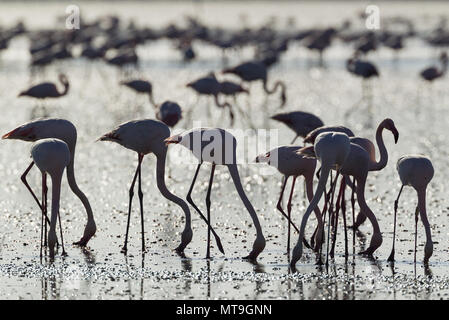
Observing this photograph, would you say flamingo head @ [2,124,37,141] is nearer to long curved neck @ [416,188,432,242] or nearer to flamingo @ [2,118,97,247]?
flamingo @ [2,118,97,247]

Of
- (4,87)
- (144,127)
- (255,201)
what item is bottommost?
(255,201)

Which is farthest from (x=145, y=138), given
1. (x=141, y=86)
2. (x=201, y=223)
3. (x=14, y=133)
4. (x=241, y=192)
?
(x=141, y=86)

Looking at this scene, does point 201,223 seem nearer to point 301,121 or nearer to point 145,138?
point 145,138

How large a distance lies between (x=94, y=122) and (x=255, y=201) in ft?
22.5

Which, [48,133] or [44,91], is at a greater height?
[44,91]

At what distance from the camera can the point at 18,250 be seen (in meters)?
8.28

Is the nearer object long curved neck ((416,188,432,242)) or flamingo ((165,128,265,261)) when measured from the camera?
long curved neck ((416,188,432,242))

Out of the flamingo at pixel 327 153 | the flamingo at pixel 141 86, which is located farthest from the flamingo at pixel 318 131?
the flamingo at pixel 141 86

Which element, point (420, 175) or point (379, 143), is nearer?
point (420, 175)

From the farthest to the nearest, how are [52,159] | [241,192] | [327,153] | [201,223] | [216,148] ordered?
[201,223]
[241,192]
[216,148]
[52,159]
[327,153]

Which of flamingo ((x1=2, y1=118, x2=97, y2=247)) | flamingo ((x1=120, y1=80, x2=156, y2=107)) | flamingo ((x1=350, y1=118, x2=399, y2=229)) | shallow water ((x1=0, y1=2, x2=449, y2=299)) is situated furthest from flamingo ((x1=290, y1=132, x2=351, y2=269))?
flamingo ((x1=120, y1=80, x2=156, y2=107))

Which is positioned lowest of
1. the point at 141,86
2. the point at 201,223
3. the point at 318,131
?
the point at 201,223
